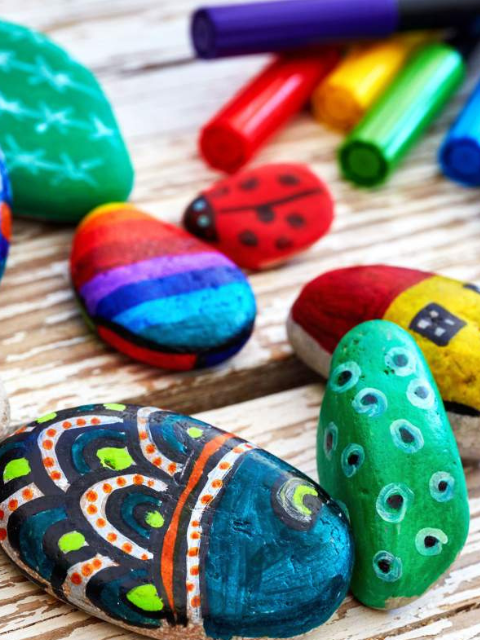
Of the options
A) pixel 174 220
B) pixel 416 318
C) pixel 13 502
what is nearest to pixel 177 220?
pixel 174 220

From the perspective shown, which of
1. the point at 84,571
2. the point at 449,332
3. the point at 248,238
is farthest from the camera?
the point at 248,238

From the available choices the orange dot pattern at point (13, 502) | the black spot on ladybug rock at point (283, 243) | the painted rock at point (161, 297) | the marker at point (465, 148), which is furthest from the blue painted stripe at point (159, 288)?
the marker at point (465, 148)

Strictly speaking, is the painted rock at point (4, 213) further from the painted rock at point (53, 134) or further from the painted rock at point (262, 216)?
the painted rock at point (262, 216)

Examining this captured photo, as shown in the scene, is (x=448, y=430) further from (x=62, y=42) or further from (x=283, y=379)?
(x=62, y=42)

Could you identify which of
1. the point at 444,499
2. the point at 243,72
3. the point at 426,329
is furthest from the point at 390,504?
the point at 243,72

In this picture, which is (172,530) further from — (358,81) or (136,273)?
(358,81)

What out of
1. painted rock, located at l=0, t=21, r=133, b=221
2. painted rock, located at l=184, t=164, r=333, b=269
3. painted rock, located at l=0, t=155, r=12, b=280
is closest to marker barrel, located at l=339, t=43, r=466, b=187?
painted rock, located at l=184, t=164, r=333, b=269

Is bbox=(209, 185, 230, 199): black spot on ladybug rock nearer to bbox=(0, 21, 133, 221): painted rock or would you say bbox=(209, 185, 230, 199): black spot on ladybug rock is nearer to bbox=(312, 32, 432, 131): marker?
bbox=(0, 21, 133, 221): painted rock
